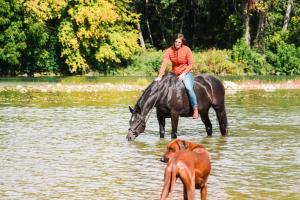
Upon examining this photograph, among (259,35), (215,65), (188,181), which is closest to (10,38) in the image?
(215,65)

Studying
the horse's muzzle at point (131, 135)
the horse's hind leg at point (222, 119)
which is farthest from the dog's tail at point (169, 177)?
the horse's hind leg at point (222, 119)

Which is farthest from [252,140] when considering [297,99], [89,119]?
[297,99]

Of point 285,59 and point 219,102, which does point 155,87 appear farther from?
point 285,59

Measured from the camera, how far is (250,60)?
56.1m

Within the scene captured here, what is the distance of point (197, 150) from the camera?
29.1 feet

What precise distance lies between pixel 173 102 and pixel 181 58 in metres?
0.98

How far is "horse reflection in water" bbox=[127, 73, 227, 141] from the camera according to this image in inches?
636

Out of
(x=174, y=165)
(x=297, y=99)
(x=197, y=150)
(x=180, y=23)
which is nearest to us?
(x=174, y=165)

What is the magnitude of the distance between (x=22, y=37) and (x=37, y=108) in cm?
3018

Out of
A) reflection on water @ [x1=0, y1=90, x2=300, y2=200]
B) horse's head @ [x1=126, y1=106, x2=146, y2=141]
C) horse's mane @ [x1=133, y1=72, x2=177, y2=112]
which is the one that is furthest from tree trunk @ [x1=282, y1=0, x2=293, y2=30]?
horse's head @ [x1=126, y1=106, x2=146, y2=141]

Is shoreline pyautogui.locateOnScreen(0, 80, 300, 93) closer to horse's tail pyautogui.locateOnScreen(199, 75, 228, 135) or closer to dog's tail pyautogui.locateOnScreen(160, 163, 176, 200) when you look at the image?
horse's tail pyautogui.locateOnScreen(199, 75, 228, 135)

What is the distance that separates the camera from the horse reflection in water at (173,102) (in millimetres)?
16156

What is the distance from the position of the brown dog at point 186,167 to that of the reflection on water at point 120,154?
5.35 ft

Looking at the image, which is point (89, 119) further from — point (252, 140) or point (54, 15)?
point (54, 15)
